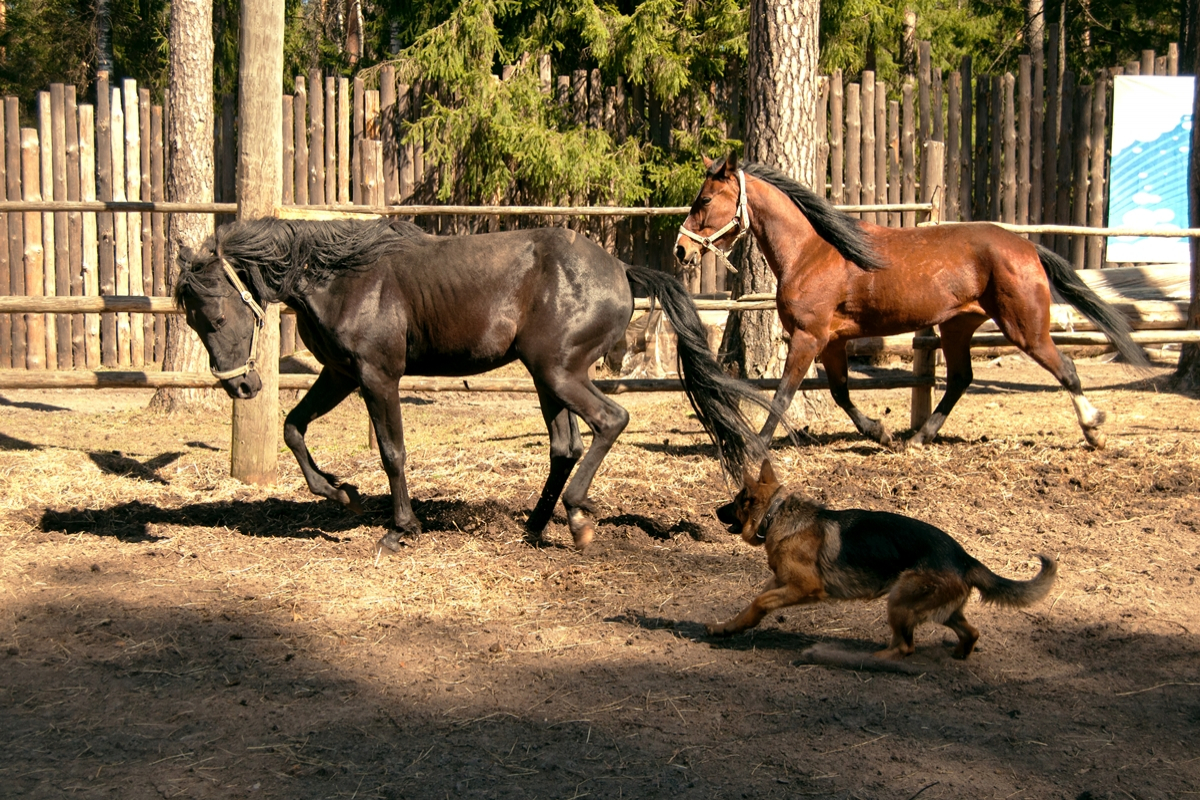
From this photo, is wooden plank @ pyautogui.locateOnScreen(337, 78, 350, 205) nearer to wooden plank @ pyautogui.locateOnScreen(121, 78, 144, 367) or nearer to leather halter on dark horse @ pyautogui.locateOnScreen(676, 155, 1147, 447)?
wooden plank @ pyautogui.locateOnScreen(121, 78, 144, 367)

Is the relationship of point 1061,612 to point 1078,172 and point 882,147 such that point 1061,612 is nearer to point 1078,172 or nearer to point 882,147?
point 882,147

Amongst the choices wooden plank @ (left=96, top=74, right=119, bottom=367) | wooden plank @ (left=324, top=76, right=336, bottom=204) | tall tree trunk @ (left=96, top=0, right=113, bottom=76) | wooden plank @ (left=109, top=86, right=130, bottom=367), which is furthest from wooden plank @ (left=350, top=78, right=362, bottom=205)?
tall tree trunk @ (left=96, top=0, right=113, bottom=76)

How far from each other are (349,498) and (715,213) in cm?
344

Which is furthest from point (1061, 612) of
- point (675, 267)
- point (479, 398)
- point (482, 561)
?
point (675, 267)

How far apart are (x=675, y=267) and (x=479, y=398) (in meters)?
3.03

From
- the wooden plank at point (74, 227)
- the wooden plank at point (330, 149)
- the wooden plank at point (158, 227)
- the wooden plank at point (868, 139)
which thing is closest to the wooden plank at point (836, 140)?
the wooden plank at point (868, 139)

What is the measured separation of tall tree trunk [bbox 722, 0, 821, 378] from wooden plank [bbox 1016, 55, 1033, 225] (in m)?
4.88

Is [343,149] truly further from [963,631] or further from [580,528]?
[963,631]

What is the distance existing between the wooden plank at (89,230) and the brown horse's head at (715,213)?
25.0 ft

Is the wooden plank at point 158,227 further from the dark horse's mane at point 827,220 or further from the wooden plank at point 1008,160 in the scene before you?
the wooden plank at point 1008,160

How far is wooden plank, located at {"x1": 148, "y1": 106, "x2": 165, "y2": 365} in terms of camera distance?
12.1m

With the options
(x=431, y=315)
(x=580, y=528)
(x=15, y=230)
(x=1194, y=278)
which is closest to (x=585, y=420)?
(x=580, y=528)

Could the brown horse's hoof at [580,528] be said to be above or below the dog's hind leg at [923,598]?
below

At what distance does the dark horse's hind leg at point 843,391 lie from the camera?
316 inches
